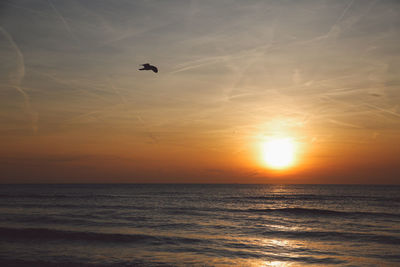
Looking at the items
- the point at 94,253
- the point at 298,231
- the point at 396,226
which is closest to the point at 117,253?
the point at 94,253

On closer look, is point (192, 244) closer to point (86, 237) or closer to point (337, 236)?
point (86, 237)

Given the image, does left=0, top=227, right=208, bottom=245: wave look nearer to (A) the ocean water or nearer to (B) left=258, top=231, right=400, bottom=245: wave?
(A) the ocean water

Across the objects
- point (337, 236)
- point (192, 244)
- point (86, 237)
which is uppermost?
point (337, 236)

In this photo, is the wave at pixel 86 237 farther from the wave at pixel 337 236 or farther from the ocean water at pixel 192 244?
the wave at pixel 337 236

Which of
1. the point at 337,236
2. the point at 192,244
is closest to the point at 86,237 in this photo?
the point at 192,244

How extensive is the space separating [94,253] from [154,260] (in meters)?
3.96

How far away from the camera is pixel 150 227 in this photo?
91.4 feet

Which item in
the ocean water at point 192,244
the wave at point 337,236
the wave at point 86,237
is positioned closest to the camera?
the ocean water at point 192,244

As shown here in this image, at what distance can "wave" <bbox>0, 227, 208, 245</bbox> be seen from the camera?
71.9ft

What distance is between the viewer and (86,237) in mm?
22984

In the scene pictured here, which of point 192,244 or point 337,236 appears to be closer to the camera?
point 192,244

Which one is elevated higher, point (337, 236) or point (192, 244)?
point (337, 236)

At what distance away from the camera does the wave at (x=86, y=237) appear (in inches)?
862

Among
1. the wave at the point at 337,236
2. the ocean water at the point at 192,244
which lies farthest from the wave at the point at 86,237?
the wave at the point at 337,236
